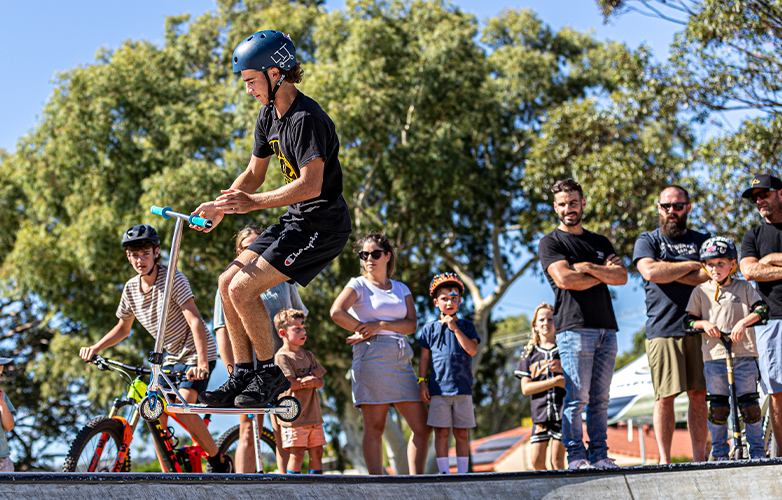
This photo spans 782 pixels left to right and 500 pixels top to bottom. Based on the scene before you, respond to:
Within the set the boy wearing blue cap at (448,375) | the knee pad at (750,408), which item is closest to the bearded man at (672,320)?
the knee pad at (750,408)

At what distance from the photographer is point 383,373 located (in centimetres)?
Result: 529

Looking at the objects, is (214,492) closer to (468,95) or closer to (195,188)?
(195,188)

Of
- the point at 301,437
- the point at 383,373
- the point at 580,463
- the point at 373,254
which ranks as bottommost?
the point at 580,463

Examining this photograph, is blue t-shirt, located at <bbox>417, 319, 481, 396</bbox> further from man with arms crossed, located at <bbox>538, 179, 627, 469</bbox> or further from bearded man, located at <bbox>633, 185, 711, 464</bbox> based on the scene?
bearded man, located at <bbox>633, 185, 711, 464</bbox>

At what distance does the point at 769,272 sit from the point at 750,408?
1018mm

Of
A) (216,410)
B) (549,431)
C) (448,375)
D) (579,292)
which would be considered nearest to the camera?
(216,410)

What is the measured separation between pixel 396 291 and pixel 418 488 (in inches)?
104

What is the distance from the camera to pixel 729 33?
13.4 m

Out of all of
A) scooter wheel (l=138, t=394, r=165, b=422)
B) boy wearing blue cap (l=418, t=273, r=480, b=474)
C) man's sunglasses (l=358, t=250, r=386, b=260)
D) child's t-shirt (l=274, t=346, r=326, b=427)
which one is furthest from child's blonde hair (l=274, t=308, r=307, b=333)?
scooter wheel (l=138, t=394, r=165, b=422)

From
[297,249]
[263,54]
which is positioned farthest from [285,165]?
[263,54]

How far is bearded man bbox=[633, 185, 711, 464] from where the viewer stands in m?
5.18

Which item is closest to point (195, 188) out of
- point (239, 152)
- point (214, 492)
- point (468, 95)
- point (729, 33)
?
point (239, 152)

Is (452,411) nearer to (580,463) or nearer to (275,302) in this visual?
(580,463)

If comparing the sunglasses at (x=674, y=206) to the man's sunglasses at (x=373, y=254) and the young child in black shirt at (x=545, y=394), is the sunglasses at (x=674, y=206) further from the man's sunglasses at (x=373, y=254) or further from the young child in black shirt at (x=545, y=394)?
the man's sunglasses at (x=373, y=254)
